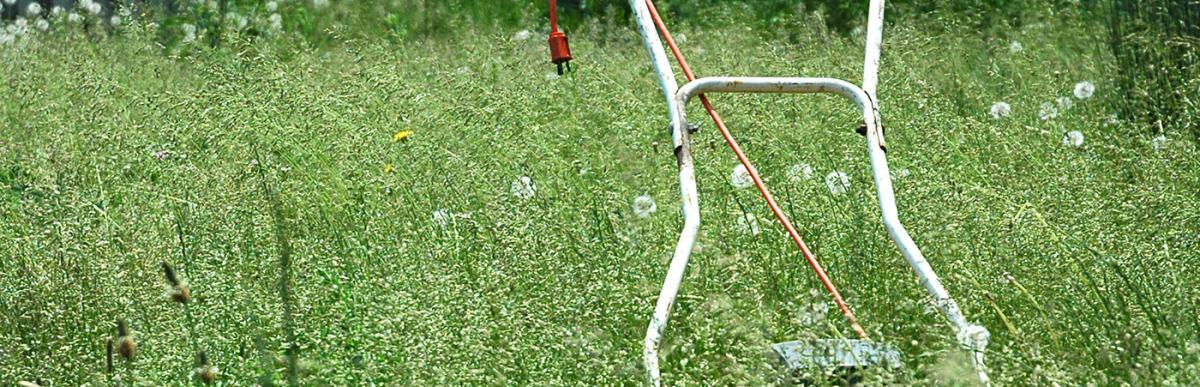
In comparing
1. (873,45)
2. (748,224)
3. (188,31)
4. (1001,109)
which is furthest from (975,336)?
(188,31)

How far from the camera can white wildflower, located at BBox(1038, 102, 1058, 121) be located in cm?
438

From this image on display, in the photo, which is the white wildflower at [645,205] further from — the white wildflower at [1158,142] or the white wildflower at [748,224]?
the white wildflower at [1158,142]

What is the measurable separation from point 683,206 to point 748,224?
1.59ft

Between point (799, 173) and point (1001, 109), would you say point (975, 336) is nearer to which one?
point (799, 173)

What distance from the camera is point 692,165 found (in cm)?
268

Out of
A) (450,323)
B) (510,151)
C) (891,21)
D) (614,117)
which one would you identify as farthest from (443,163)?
(891,21)

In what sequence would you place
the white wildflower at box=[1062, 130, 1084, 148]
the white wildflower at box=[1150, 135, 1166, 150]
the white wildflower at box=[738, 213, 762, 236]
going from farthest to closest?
1. the white wildflower at box=[1062, 130, 1084, 148]
2. the white wildflower at box=[1150, 135, 1166, 150]
3. the white wildflower at box=[738, 213, 762, 236]

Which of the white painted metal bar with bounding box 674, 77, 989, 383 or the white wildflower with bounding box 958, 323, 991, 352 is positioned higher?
the white painted metal bar with bounding box 674, 77, 989, 383

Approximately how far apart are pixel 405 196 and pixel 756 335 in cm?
147

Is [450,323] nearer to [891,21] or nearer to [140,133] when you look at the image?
[140,133]

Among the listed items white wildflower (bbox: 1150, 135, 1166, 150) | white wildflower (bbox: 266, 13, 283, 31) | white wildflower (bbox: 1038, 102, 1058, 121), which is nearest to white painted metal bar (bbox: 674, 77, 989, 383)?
white wildflower (bbox: 1150, 135, 1166, 150)

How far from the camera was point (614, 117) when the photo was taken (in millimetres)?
4484

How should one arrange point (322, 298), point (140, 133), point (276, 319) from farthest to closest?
point (140, 133) < point (322, 298) < point (276, 319)

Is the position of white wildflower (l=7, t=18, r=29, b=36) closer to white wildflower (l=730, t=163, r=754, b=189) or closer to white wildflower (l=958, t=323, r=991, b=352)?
white wildflower (l=730, t=163, r=754, b=189)
